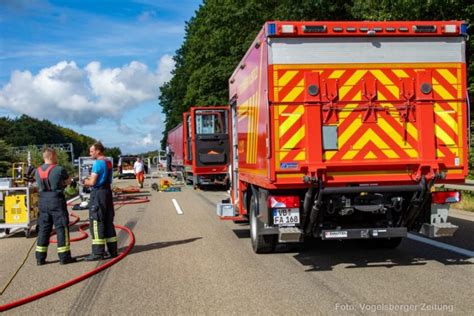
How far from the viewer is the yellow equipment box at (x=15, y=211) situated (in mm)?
11016

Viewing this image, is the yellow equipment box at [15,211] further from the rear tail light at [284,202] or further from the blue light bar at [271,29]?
the blue light bar at [271,29]

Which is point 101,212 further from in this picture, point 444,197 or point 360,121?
point 444,197

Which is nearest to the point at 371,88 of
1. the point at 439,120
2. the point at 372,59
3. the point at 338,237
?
the point at 372,59

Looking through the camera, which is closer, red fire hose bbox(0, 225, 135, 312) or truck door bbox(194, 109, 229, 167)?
red fire hose bbox(0, 225, 135, 312)

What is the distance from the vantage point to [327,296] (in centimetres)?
589

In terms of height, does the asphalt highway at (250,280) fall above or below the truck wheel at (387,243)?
below

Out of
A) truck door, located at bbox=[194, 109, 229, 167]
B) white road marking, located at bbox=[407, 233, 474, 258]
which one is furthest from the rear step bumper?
truck door, located at bbox=[194, 109, 229, 167]

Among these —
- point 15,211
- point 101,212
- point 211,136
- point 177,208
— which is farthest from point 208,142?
point 101,212

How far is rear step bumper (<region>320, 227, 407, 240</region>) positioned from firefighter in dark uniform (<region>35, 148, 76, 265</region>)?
12.4ft

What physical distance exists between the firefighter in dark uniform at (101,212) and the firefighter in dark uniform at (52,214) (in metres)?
0.38

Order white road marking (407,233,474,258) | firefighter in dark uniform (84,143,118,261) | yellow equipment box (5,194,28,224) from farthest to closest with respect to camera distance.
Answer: yellow equipment box (5,194,28,224) → firefighter in dark uniform (84,143,118,261) → white road marking (407,233,474,258)

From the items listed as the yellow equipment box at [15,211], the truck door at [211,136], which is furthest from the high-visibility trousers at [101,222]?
the truck door at [211,136]

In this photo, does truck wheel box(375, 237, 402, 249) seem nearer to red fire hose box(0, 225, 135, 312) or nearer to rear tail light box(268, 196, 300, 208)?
rear tail light box(268, 196, 300, 208)

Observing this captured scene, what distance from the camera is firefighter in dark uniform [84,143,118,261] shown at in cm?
836
